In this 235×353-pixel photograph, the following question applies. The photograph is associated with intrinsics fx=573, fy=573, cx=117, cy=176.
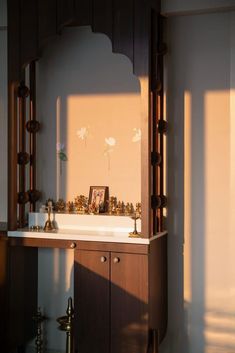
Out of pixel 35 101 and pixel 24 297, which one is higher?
pixel 35 101

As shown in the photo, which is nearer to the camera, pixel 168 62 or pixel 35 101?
pixel 168 62

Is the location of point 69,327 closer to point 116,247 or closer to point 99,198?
point 116,247

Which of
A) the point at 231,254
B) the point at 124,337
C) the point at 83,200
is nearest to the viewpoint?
the point at 124,337

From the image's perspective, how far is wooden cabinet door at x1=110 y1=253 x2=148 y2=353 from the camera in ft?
13.2

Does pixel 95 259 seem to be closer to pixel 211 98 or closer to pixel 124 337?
pixel 124 337

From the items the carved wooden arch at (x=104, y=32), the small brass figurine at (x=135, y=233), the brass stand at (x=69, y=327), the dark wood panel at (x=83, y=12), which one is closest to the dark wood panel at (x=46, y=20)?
the carved wooden arch at (x=104, y=32)

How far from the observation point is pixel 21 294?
14.8 ft

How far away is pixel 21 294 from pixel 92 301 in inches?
26.0

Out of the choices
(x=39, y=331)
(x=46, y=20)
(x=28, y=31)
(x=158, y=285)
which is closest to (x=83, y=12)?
(x=46, y=20)

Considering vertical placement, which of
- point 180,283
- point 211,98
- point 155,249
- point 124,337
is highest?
point 211,98

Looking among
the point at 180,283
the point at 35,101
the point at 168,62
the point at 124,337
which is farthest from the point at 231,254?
the point at 35,101

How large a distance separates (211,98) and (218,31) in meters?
0.51

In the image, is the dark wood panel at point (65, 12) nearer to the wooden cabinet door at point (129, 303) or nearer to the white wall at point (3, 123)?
the white wall at point (3, 123)

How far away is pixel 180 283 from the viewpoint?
4.50 metres
